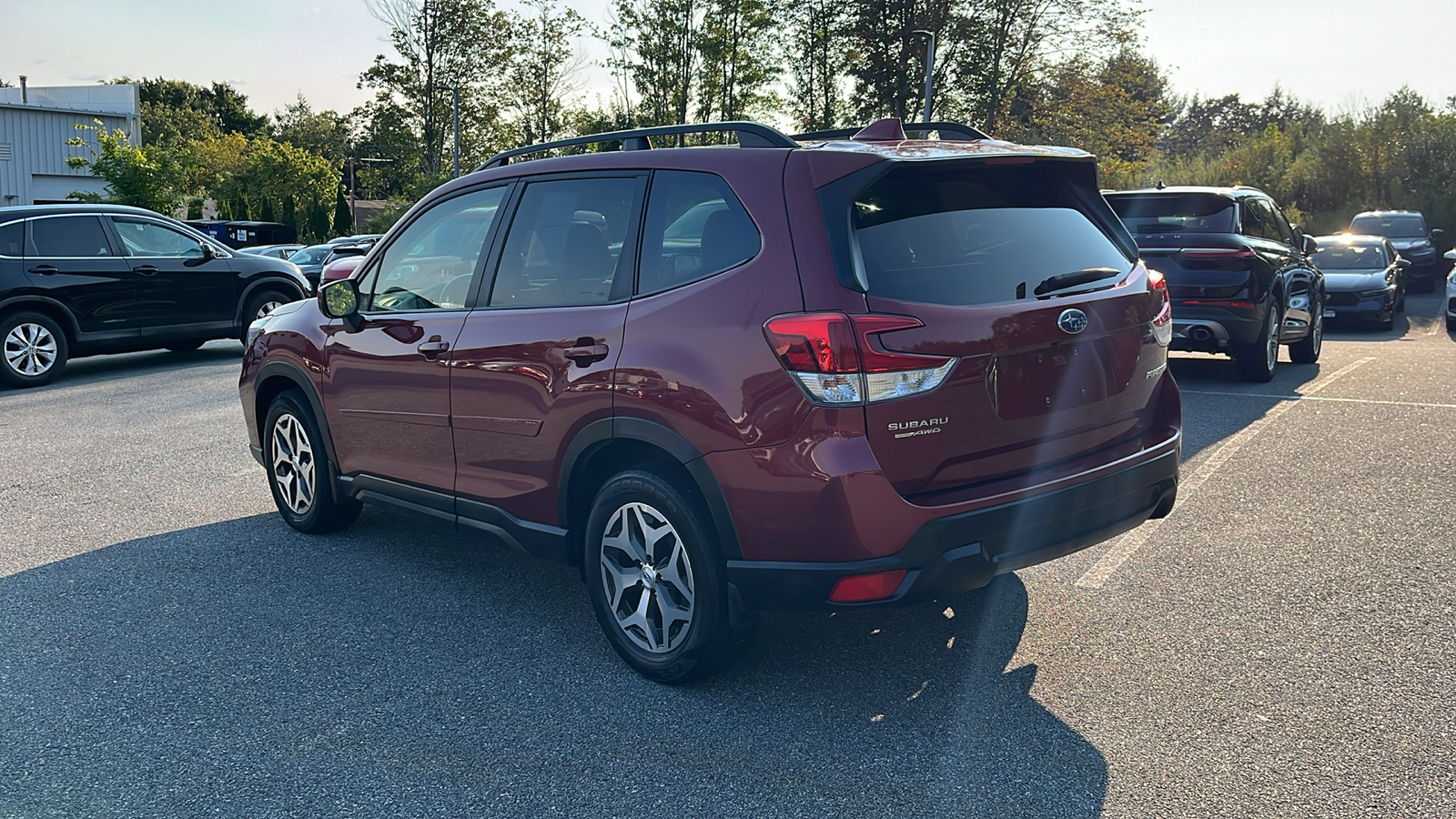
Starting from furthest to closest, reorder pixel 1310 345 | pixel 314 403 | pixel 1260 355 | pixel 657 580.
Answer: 1. pixel 1310 345
2. pixel 1260 355
3. pixel 314 403
4. pixel 657 580

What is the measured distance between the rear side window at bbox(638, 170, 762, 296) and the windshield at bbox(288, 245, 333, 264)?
23480 mm

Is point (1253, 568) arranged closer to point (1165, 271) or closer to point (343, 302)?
point (343, 302)

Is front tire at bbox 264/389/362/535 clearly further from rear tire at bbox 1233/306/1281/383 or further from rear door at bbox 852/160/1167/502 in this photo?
rear tire at bbox 1233/306/1281/383

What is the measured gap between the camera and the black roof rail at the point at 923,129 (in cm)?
425

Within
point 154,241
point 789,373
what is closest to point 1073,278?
point 789,373

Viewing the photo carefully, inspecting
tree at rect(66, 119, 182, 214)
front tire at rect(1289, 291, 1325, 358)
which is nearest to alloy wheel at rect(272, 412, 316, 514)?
front tire at rect(1289, 291, 1325, 358)

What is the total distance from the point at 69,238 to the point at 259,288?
207 cm

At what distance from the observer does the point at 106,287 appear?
12203 millimetres

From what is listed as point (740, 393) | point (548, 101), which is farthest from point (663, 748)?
point (548, 101)

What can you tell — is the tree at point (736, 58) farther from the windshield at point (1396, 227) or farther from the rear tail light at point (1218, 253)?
the rear tail light at point (1218, 253)

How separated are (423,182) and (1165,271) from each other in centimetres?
4031

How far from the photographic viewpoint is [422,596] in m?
4.88

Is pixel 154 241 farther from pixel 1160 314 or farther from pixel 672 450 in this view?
pixel 1160 314

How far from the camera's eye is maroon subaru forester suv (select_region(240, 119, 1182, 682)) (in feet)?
10.9
